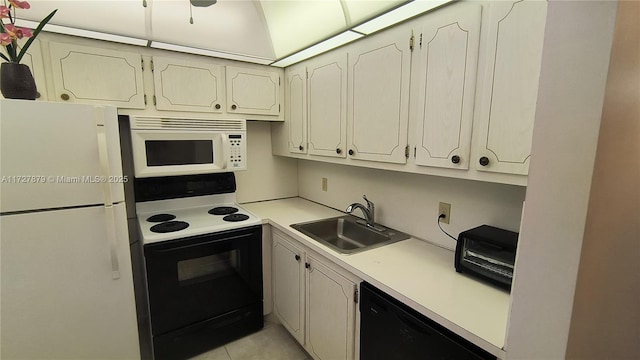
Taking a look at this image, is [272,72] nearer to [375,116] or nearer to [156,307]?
[375,116]

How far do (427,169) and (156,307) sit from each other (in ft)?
5.76

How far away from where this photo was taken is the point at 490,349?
0.87m

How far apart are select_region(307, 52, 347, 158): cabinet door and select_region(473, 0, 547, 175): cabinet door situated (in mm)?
868

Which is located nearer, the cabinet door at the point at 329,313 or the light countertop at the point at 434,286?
the light countertop at the point at 434,286

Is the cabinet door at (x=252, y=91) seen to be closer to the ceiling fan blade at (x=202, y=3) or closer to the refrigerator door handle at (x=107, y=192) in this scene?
the ceiling fan blade at (x=202, y=3)

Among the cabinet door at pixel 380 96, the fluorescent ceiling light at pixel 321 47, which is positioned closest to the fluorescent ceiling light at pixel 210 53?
the fluorescent ceiling light at pixel 321 47

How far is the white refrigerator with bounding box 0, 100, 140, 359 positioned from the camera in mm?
1233

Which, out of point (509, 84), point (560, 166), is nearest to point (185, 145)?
point (509, 84)

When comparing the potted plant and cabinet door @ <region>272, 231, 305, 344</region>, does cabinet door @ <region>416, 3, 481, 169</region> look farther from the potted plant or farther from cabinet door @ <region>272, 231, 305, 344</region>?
the potted plant

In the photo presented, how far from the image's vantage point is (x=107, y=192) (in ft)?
4.58

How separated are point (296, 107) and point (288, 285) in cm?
136

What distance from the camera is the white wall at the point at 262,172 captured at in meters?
2.62

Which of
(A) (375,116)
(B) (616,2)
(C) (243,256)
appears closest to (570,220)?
(B) (616,2)

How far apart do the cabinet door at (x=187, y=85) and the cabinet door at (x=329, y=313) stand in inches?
53.3
